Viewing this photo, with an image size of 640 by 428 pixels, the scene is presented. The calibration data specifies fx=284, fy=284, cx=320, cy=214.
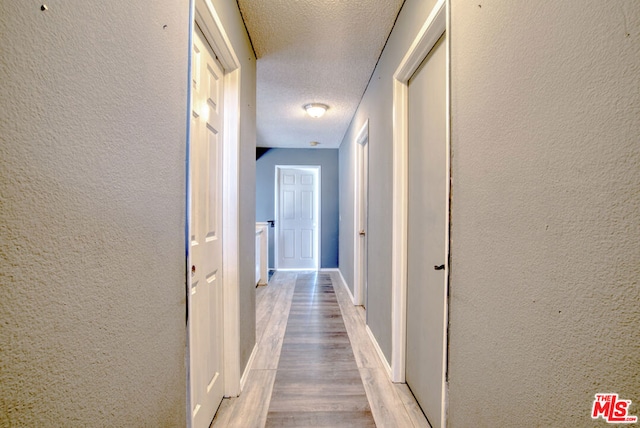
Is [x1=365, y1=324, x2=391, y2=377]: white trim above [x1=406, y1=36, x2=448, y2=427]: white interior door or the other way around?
the other way around

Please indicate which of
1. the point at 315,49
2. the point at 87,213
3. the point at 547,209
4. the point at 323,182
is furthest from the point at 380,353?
the point at 323,182

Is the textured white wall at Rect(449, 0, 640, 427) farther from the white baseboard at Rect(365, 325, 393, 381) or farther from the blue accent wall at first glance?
the blue accent wall

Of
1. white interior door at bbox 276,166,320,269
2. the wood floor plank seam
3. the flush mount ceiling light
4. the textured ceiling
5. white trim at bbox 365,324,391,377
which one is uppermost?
the textured ceiling

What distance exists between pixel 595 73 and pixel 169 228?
3.81 feet

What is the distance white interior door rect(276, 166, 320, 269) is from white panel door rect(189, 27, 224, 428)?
420 cm

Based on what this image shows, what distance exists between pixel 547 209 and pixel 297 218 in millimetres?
5432

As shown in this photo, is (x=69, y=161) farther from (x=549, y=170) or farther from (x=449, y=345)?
(x=449, y=345)

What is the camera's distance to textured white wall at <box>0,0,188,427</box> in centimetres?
45

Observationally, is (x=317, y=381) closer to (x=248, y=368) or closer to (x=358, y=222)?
(x=248, y=368)

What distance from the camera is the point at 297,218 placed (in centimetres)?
602

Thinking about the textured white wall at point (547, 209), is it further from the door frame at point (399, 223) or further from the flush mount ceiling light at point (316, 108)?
the flush mount ceiling light at point (316, 108)

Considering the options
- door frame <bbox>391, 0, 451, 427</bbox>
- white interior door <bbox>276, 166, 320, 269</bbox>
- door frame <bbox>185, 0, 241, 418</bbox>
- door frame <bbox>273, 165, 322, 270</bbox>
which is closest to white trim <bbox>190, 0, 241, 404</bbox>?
door frame <bbox>185, 0, 241, 418</bbox>

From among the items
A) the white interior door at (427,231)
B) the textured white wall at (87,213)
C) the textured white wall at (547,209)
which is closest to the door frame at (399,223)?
the white interior door at (427,231)

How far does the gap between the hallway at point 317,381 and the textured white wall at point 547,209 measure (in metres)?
0.77
